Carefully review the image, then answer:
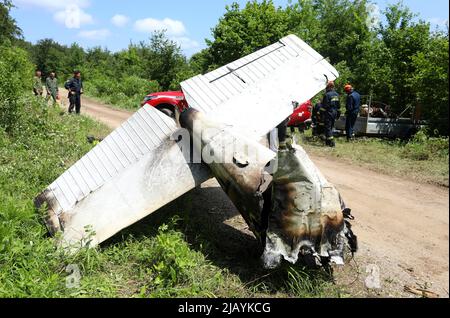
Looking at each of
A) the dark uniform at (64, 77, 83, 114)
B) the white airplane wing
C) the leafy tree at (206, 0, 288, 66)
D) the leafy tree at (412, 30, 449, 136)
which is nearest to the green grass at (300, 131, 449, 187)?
the leafy tree at (412, 30, 449, 136)

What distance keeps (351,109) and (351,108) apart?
0.03 metres

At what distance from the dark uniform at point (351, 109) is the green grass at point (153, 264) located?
7.27 meters

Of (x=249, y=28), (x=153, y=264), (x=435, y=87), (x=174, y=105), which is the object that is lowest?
(x=153, y=264)

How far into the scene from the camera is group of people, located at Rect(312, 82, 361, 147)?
1066cm

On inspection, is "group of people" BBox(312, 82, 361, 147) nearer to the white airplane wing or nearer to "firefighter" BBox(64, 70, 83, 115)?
the white airplane wing

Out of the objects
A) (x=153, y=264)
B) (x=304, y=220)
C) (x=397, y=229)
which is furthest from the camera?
(x=397, y=229)

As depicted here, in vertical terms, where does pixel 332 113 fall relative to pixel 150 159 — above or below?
above

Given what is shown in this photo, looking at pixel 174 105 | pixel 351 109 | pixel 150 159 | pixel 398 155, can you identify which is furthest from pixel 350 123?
pixel 150 159

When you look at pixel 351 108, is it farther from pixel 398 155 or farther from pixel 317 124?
pixel 398 155

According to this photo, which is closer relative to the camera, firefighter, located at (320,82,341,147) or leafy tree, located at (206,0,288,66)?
firefighter, located at (320,82,341,147)

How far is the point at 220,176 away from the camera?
408 centimetres

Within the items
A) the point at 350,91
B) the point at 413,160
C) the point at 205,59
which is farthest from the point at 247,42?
the point at 413,160

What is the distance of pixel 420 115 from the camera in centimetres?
1123

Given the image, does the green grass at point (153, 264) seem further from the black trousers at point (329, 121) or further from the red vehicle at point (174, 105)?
the black trousers at point (329, 121)
